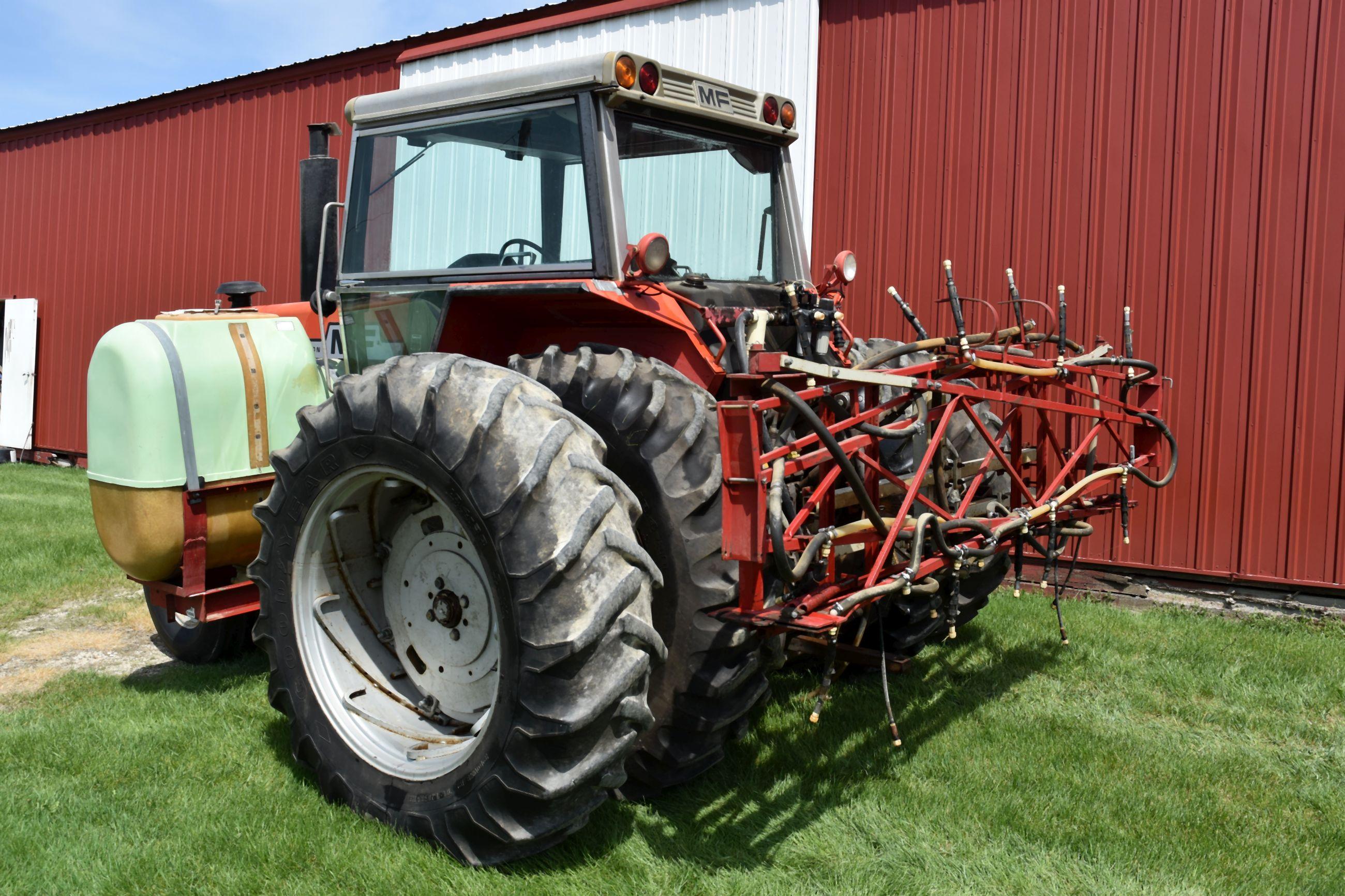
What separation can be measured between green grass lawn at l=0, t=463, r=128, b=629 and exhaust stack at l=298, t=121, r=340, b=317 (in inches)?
105

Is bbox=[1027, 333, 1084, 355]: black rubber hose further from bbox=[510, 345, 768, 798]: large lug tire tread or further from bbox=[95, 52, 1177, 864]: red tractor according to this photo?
bbox=[510, 345, 768, 798]: large lug tire tread

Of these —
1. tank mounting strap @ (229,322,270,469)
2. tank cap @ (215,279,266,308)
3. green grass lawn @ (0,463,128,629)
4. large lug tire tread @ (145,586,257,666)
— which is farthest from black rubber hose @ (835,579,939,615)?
green grass lawn @ (0,463,128,629)

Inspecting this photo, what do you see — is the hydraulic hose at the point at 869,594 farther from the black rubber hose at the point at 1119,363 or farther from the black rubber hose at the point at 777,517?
the black rubber hose at the point at 1119,363

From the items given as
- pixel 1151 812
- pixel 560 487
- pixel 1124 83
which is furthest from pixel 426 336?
pixel 1124 83

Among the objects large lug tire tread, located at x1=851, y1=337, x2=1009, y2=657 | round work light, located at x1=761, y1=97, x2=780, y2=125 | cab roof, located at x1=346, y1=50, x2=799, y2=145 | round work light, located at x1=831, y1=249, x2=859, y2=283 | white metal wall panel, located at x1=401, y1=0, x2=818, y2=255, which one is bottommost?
large lug tire tread, located at x1=851, y1=337, x2=1009, y2=657

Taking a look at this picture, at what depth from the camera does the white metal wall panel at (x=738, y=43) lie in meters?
7.27

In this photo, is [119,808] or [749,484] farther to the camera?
[119,808]

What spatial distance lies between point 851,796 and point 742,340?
152 centimetres

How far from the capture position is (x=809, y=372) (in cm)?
286

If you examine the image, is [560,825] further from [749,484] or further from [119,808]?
[119,808]

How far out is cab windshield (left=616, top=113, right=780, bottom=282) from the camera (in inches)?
152

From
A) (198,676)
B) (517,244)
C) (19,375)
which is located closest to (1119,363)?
(517,244)

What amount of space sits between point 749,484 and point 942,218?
463cm

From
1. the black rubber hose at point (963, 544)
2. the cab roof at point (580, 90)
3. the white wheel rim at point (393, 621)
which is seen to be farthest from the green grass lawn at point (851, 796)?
the cab roof at point (580, 90)
